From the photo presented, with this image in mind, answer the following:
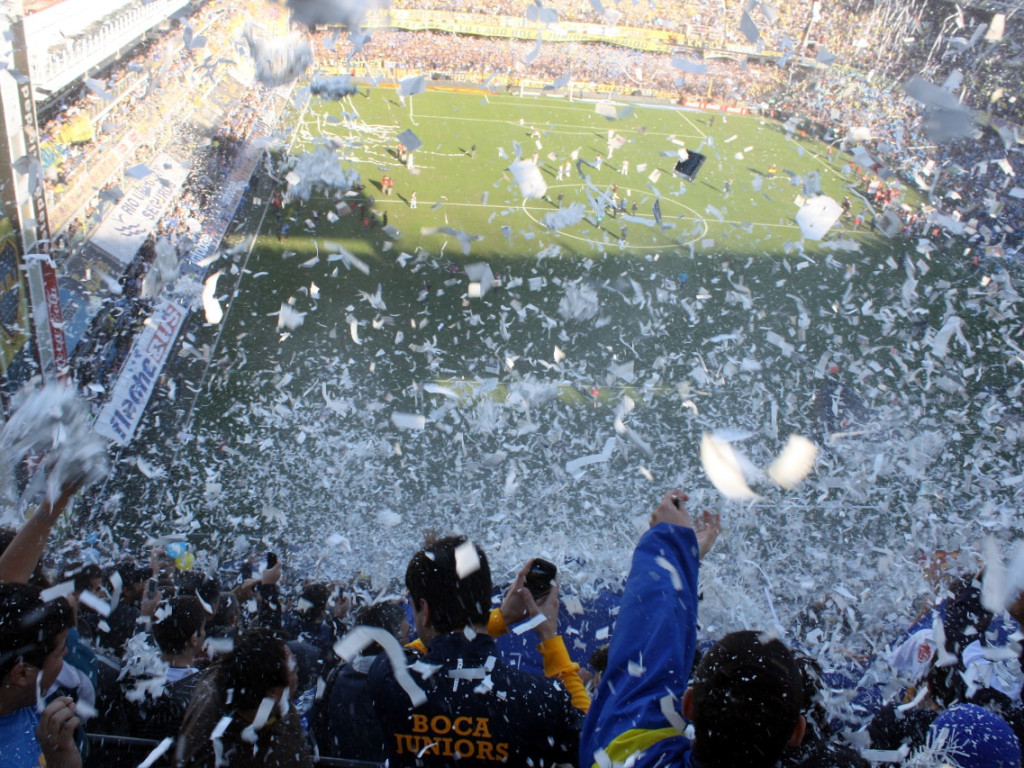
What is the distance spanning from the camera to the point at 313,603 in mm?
3994

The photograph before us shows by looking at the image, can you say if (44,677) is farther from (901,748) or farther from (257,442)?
(257,442)

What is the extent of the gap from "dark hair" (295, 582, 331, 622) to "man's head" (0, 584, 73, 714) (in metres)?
2.04

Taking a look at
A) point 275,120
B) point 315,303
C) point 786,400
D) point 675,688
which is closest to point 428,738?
point 675,688

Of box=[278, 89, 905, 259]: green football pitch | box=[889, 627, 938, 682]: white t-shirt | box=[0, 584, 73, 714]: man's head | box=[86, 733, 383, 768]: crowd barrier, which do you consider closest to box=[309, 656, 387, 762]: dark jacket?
box=[86, 733, 383, 768]: crowd barrier

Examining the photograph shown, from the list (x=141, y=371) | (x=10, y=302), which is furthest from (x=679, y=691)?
(x=141, y=371)

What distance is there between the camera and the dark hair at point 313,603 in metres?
3.95

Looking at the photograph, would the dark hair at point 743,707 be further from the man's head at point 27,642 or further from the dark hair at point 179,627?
the dark hair at point 179,627

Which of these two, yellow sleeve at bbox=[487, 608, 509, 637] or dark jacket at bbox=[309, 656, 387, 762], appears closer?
dark jacket at bbox=[309, 656, 387, 762]

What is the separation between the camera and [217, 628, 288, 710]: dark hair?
1.74 meters

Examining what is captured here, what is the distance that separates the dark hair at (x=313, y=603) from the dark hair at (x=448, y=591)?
2246 millimetres

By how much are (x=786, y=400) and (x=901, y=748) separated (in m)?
7.19

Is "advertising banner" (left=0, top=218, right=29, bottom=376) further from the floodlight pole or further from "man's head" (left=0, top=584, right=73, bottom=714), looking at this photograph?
"man's head" (left=0, top=584, right=73, bottom=714)

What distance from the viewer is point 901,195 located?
639 inches

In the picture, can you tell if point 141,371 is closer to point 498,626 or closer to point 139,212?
point 139,212
